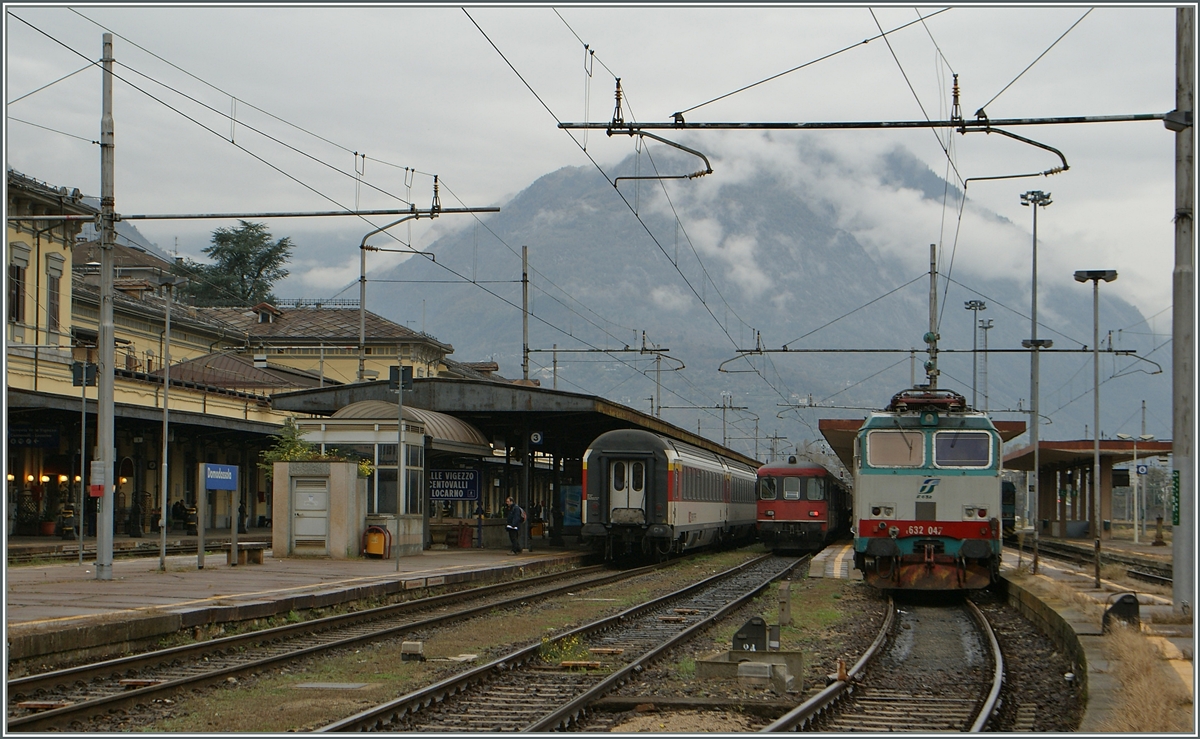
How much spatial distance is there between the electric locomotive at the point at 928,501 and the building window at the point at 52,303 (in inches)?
1158

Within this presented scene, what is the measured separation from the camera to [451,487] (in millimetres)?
32312

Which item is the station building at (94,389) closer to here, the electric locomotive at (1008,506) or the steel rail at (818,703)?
the steel rail at (818,703)

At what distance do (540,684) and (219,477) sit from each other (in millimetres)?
12812

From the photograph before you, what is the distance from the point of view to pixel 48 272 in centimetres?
4056

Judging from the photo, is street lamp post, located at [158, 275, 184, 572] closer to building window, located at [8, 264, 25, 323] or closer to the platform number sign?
building window, located at [8, 264, 25, 323]

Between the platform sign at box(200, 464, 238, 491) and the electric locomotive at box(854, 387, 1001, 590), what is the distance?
36.9 feet

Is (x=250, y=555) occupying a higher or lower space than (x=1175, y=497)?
lower

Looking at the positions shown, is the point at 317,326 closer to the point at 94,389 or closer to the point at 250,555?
the point at 94,389

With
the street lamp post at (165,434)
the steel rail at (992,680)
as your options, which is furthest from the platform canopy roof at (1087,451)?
the street lamp post at (165,434)

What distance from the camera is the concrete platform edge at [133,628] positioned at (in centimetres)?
1216

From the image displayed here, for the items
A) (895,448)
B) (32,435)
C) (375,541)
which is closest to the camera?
(895,448)

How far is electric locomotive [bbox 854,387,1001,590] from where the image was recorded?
20.2m

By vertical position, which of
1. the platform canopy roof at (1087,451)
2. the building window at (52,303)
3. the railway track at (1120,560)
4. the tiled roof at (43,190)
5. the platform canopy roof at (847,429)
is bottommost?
the railway track at (1120,560)

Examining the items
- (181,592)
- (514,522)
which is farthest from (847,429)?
(181,592)
